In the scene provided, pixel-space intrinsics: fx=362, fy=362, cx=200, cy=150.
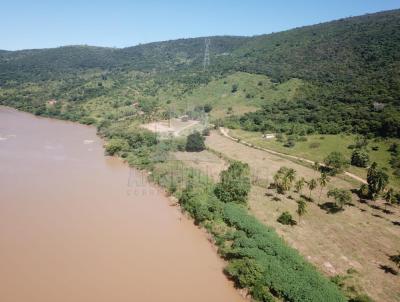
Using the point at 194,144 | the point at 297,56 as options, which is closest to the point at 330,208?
the point at 194,144

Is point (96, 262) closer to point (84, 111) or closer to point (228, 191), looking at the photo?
point (228, 191)

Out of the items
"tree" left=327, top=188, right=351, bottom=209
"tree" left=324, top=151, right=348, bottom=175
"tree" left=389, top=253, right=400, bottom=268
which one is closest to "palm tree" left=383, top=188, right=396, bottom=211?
"tree" left=327, top=188, right=351, bottom=209

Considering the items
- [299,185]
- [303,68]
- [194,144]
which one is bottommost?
[299,185]

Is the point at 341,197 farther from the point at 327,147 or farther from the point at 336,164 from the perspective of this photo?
the point at 327,147

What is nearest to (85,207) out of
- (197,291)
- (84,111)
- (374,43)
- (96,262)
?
(96,262)

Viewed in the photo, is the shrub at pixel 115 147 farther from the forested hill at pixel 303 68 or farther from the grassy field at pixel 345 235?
the forested hill at pixel 303 68

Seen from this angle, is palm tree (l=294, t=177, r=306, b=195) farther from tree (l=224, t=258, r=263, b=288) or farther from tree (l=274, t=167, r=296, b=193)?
tree (l=224, t=258, r=263, b=288)
